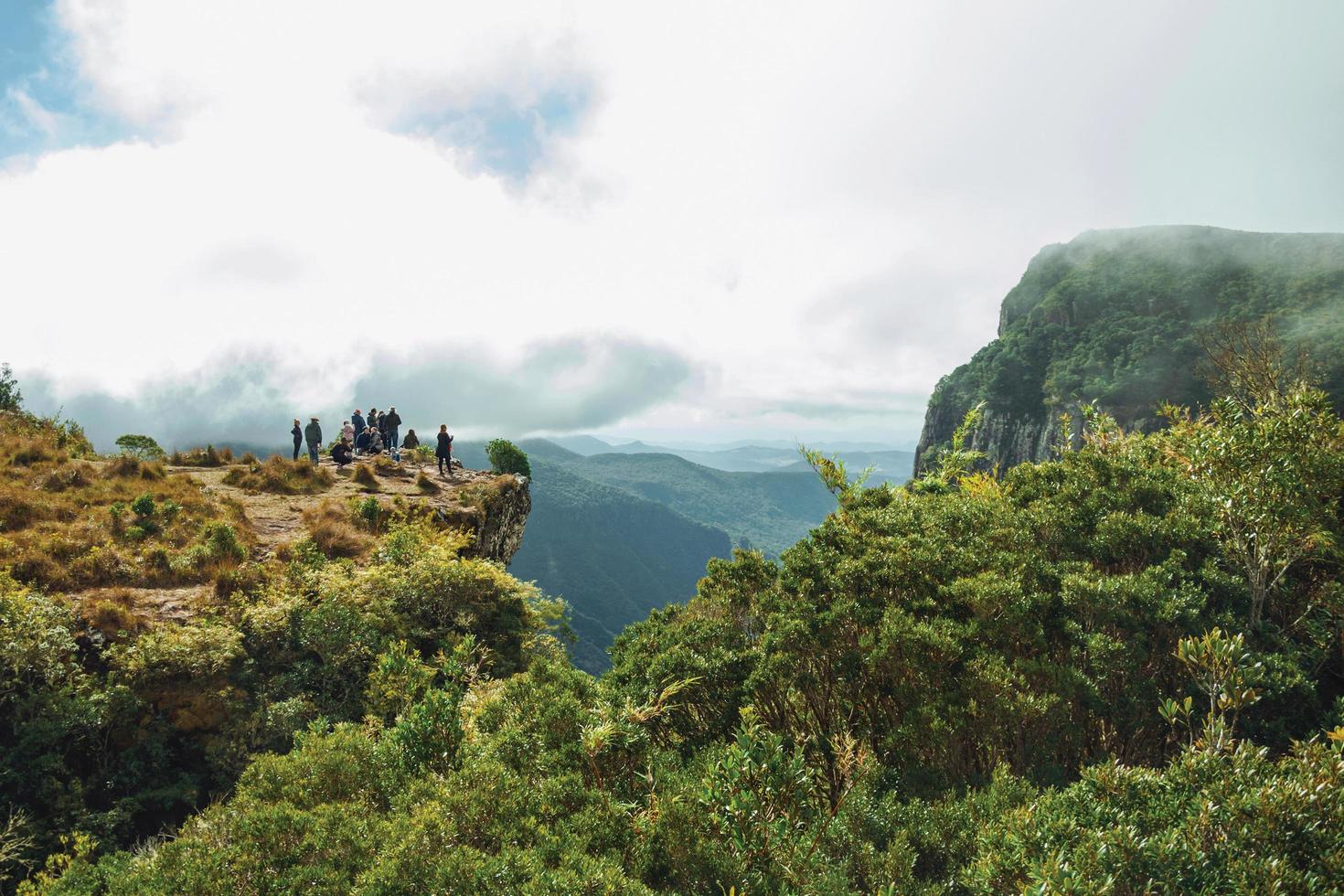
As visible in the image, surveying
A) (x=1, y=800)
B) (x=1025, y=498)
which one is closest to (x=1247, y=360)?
(x=1025, y=498)

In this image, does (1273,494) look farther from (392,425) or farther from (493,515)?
(392,425)

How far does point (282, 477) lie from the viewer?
64.5ft

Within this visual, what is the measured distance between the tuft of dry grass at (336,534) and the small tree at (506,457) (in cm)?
918

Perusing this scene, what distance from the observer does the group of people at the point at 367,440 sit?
23.2 meters

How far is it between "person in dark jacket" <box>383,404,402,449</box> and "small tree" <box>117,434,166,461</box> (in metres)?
7.77

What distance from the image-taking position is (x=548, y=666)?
6.91 meters

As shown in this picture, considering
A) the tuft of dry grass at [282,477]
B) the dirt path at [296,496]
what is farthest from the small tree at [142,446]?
the tuft of dry grass at [282,477]

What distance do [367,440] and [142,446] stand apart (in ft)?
24.7

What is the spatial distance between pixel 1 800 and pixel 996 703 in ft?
39.4

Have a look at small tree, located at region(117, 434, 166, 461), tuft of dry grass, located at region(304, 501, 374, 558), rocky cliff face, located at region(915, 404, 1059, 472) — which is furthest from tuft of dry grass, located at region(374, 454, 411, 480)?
rocky cliff face, located at region(915, 404, 1059, 472)

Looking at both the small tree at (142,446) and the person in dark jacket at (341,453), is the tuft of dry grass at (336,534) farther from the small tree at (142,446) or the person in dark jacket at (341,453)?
the small tree at (142,446)

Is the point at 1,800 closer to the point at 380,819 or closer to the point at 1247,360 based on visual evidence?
the point at 380,819

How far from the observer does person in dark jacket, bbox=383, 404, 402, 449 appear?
2433 centimetres

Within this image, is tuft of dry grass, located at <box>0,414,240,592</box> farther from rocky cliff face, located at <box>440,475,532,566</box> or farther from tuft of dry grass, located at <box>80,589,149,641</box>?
rocky cliff face, located at <box>440,475,532,566</box>
